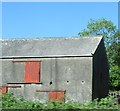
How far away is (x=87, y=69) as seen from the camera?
110ft

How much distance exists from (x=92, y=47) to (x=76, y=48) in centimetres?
150

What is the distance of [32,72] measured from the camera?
3509 cm

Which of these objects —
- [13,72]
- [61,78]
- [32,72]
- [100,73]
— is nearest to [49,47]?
[32,72]

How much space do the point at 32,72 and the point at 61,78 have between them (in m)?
2.98

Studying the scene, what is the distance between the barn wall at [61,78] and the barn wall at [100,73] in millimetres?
1356

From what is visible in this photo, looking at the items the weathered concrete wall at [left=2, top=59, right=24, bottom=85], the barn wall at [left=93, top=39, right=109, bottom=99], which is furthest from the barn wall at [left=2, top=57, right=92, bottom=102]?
the barn wall at [left=93, top=39, right=109, bottom=99]

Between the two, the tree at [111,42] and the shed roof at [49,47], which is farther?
the tree at [111,42]

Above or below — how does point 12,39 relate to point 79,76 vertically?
above

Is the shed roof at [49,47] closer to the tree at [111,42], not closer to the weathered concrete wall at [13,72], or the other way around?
the weathered concrete wall at [13,72]

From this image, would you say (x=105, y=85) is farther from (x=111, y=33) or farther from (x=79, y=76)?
(x=111, y=33)

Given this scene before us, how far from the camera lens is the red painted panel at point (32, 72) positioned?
34747 millimetres

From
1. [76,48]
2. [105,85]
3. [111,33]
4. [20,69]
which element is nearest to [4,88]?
[20,69]

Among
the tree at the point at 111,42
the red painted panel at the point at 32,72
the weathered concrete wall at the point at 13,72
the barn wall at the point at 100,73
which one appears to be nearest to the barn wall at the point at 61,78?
the weathered concrete wall at the point at 13,72

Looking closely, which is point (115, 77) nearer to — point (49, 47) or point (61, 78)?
point (49, 47)
